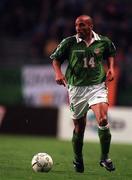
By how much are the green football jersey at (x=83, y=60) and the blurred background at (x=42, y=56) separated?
9454 mm

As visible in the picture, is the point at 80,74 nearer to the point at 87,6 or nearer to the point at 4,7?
the point at 87,6

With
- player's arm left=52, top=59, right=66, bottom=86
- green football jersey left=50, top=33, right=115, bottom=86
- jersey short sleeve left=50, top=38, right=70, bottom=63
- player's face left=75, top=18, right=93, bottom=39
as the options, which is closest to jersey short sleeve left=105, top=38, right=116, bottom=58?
green football jersey left=50, top=33, right=115, bottom=86

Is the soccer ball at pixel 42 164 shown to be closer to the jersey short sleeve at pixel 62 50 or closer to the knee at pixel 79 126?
the knee at pixel 79 126

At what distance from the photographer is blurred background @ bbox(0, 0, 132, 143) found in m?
20.1

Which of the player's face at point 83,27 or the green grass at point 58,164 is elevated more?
the player's face at point 83,27

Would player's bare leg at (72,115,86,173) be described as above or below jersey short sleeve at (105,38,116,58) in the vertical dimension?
below

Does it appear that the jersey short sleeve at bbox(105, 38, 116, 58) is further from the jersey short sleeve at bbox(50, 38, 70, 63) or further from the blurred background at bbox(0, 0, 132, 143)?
the blurred background at bbox(0, 0, 132, 143)

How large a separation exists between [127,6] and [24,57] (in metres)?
3.50

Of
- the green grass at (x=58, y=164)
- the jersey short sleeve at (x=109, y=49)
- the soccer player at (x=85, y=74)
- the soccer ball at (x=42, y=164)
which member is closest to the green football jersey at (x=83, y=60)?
the soccer player at (x=85, y=74)

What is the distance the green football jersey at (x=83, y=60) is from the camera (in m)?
10.0

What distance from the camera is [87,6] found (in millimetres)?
21484

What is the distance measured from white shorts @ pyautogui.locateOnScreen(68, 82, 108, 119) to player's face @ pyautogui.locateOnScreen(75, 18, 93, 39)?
73 centimetres

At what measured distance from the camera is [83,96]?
33.1ft

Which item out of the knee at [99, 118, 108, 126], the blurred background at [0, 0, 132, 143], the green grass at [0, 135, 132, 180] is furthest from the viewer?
the blurred background at [0, 0, 132, 143]
